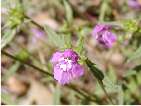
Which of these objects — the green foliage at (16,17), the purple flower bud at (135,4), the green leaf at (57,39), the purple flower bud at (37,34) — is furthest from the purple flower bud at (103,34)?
the purple flower bud at (37,34)

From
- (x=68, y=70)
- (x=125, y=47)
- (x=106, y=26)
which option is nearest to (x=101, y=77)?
(x=68, y=70)

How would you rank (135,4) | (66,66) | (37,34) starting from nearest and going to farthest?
1. (66,66)
2. (135,4)
3. (37,34)

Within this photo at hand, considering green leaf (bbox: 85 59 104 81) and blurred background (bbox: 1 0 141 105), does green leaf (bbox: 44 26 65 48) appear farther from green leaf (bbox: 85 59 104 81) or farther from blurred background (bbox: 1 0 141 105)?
blurred background (bbox: 1 0 141 105)

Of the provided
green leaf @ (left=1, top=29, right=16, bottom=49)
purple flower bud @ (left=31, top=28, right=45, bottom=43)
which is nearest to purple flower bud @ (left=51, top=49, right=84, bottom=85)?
green leaf @ (left=1, top=29, right=16, bottom=49)

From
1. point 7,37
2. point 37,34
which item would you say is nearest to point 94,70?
point 7,37

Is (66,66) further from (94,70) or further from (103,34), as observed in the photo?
(103,34)

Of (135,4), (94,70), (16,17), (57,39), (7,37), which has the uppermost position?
(135,4)
